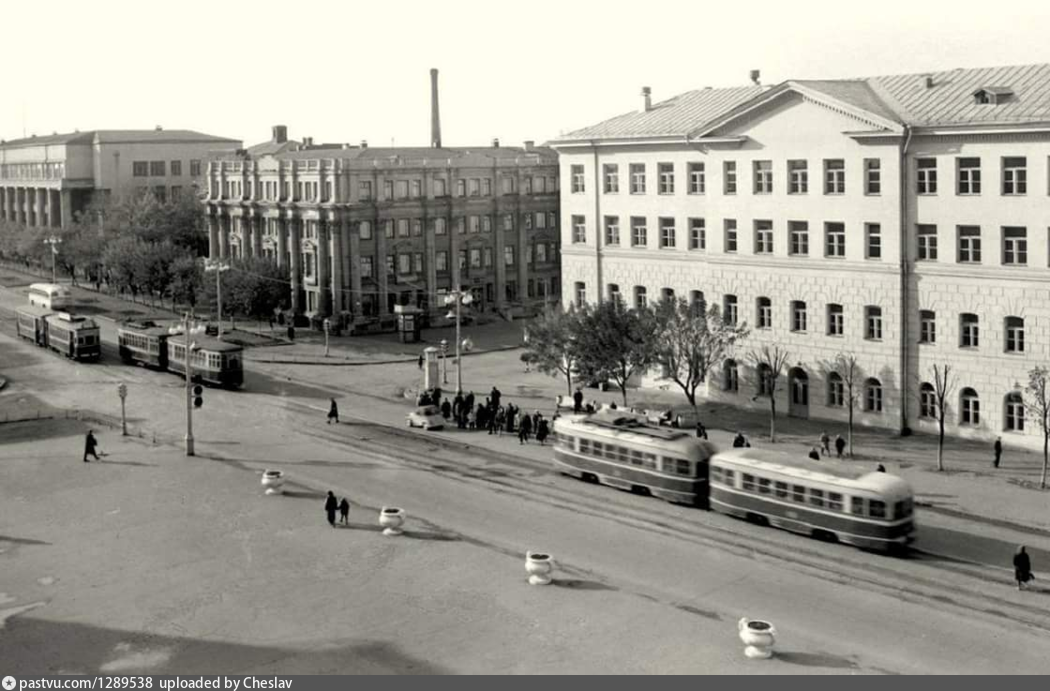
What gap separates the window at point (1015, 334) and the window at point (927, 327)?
3.21 m

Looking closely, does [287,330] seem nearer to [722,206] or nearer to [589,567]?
[722,206]

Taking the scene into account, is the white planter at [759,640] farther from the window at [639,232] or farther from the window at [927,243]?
the window at [639,232]

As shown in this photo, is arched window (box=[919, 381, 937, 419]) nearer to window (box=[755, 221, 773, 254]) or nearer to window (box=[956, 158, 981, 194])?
window (box=[956, 158, 981, 194])

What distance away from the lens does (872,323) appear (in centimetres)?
5597

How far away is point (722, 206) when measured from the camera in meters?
61.7

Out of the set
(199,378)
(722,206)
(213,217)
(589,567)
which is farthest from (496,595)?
(213,217)

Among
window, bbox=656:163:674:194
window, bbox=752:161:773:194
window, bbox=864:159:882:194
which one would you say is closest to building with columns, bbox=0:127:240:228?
window, bbox=656:163:674:194

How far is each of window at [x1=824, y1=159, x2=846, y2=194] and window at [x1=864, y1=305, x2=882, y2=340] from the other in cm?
552

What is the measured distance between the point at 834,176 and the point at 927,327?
8081 mm

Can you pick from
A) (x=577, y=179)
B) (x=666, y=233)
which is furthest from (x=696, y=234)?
(x=577, y=179)

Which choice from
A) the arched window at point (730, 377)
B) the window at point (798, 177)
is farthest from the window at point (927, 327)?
the arched window at point (730, 377)

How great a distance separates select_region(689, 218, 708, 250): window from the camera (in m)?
63.5

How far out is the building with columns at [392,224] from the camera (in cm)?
9388

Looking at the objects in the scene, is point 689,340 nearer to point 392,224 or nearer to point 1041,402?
point 1041,402
